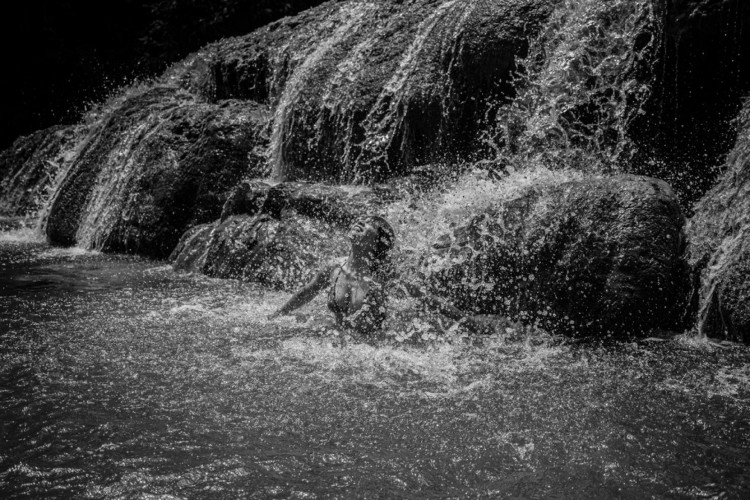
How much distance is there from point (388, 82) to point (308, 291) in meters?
4.36

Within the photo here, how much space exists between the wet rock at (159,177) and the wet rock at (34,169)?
8.76ft

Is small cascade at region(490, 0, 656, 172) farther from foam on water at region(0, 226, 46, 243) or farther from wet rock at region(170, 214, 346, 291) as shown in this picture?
foam on water at region(0, 226, 46, 243)

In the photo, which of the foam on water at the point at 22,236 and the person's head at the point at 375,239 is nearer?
the person's head at the point at 375,239

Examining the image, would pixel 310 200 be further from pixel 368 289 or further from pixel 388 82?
pixel 368 289

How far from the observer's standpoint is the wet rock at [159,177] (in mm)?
9672

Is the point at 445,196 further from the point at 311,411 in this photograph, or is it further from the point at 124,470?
the point at 124,470

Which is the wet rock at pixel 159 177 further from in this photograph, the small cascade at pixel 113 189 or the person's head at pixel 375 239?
the person's head at pixel 375 239

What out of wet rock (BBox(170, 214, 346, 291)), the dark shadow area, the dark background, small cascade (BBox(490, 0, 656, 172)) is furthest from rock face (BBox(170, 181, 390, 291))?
the dark background

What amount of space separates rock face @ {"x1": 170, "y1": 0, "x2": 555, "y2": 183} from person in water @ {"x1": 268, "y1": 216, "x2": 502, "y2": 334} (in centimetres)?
310

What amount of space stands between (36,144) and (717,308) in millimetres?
15459

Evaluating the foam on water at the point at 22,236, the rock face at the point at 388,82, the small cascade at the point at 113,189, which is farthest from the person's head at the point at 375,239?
the foam on water at the point at 22,236

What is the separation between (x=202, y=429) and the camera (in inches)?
129

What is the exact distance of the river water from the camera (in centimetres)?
280

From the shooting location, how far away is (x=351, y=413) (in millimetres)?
3496
